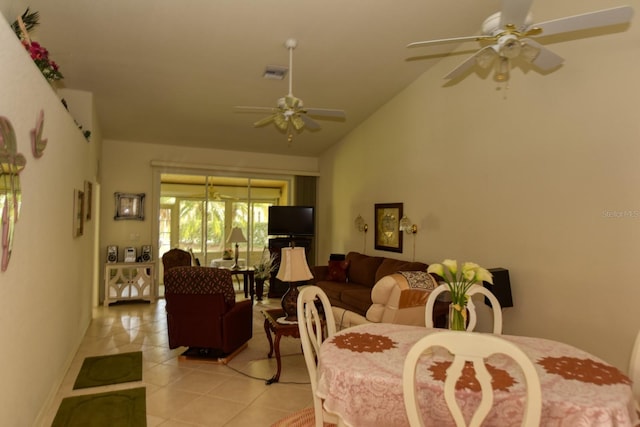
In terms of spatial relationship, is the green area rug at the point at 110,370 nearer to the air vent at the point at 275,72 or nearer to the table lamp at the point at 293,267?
the table lamp at the point at 293,267

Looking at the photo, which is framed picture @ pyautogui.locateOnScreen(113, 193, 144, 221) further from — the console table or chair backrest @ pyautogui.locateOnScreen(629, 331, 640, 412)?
chair backrest @ pyautogui.locateOnScreen(629, 331, 640, 412)

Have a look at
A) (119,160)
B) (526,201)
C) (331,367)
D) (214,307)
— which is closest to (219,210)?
(119,160)

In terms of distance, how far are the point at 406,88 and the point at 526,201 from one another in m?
2.57

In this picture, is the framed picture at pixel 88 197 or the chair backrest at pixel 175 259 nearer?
the framed picture at pixel 88 197

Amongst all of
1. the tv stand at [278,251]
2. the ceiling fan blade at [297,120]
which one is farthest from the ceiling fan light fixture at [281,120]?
the tv stand at [278,251]

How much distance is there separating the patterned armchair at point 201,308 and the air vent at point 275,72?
2.36 metres

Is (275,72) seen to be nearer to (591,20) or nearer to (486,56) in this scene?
(486,56)

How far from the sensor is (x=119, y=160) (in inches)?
273

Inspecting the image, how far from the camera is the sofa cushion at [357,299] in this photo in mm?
4730

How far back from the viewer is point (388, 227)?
19.2 ft

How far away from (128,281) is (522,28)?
6.70 meters

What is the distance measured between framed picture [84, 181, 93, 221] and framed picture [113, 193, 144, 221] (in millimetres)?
1912

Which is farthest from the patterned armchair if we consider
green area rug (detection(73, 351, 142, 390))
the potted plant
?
the potted plant

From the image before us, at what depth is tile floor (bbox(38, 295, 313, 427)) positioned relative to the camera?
2.93m
